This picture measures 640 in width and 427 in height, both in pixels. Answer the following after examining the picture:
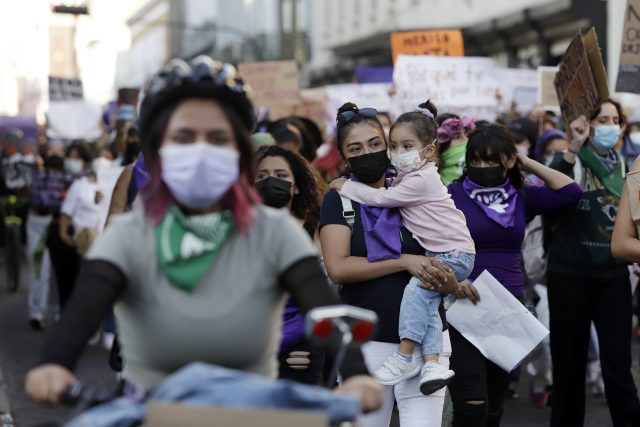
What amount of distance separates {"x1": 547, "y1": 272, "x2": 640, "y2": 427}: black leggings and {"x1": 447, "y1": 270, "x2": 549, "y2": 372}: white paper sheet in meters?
0.89

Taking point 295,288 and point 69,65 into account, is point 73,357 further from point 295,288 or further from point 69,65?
point 69,65

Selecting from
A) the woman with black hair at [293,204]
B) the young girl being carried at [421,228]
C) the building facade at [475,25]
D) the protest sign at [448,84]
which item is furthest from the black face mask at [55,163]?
the building facade at [475,25]

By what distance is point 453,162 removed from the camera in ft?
25.5

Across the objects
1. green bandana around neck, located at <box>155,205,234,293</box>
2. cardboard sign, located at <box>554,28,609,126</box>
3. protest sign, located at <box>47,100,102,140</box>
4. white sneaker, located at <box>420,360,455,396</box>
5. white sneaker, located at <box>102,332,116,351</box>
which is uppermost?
cardboard sign, located at <box>554,28,609,126</box>

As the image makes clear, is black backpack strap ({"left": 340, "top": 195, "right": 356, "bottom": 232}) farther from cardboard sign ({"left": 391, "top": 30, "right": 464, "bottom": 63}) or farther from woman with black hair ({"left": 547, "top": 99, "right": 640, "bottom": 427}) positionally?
cardboard sign ({"left": 391, "top": 30, "right": 464, "bottom": 63})

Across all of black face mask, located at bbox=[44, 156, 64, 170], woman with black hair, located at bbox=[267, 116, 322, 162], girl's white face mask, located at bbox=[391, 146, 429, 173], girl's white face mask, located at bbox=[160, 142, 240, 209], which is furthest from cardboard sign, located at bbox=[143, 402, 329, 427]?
black face mask, located at bbox=[44, 156, 64, 170]

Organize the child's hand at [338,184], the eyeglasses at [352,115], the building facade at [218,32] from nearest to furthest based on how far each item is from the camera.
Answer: the eyeglasses at [352,115]
the child's hand at [338,184]
the building facade at [218,32]

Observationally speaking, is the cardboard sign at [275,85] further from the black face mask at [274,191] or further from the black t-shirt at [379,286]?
the black t-shirt at [379,286]

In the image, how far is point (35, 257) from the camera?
1420 centimetres

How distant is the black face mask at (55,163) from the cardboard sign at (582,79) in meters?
7.70

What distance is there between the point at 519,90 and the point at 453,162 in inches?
342

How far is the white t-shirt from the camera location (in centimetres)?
1272

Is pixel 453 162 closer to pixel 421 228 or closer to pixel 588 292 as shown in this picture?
pixel 588 292

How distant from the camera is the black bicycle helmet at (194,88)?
11.3ft
